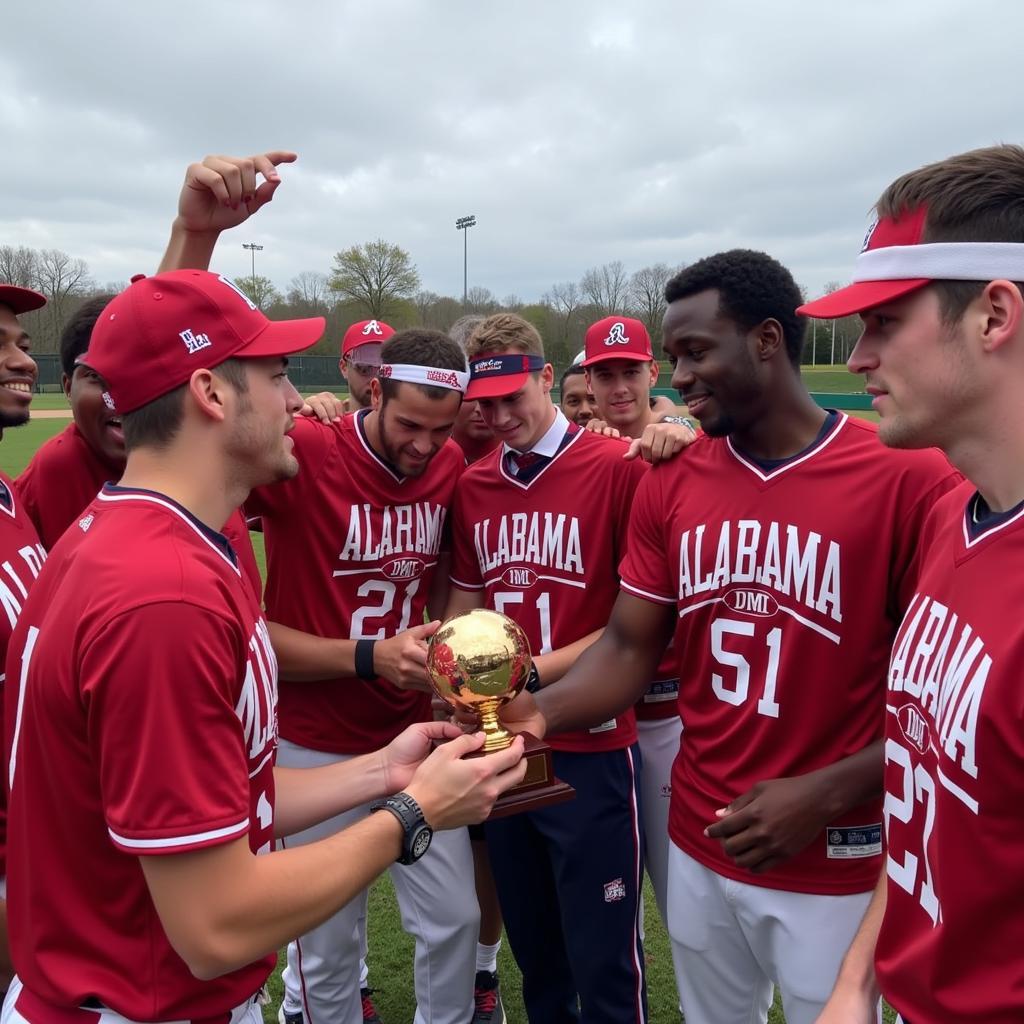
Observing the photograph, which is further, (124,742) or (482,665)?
(482,665)

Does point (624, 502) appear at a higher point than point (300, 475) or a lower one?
lower

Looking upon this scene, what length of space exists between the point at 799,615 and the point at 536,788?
98 cm

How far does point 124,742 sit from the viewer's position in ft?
5.03

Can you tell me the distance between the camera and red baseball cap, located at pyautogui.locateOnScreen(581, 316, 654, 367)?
5055mm

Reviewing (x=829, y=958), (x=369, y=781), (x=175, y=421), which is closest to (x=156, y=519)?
(x=175, y=421)

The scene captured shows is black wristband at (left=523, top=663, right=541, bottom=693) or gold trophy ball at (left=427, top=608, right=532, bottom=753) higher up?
gold trophy ball at (left=427, top=608, right=532, bottom=753)

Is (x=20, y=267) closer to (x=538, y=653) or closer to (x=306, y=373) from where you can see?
(x=306, y=373)

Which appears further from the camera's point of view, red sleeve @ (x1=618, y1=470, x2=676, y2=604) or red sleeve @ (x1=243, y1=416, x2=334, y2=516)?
red sleeve @ (x1=243, y1=416, x2=334, y2=516)

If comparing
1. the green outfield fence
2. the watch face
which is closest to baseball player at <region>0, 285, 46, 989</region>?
the watch face

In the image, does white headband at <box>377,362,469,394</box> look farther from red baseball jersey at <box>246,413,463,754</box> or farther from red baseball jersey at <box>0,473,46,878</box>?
red baseball jersey at <box>0,473,46,878</box>

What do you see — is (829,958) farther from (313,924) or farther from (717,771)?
(313,924)

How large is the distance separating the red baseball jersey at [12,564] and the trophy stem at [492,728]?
4.68ft

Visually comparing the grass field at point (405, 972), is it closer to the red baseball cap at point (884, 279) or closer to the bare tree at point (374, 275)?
the red baseball cap at point (884, 279)

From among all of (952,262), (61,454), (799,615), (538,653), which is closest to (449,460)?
(538,653)
